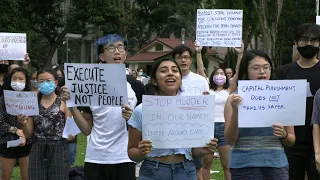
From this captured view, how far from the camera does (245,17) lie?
2950cm

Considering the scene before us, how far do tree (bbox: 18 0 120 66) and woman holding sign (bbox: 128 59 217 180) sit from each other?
85.3 feet

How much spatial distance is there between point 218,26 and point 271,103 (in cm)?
499

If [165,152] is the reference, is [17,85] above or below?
above

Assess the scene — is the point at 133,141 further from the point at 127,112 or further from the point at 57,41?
the point at 57,41

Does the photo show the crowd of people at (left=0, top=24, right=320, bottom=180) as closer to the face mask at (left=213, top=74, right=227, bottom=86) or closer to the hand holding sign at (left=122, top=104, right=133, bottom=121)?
the hand holding sign at (left=122, top=104, right=133, bottom=121)

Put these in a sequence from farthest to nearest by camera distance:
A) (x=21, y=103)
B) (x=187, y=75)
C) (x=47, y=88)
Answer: (x=187, y=75), (x=47, y=88), (x=21, y=103)

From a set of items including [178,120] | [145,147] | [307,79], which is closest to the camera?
[145,147]

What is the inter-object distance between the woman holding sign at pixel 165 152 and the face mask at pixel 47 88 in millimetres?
2475

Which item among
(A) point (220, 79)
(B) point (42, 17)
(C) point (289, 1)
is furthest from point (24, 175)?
(C) point (289, 1)

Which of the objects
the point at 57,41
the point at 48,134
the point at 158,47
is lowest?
the point at 48,134

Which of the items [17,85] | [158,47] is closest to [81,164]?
[17,85]

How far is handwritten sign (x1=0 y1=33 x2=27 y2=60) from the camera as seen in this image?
975 cm

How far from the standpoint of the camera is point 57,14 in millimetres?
34406

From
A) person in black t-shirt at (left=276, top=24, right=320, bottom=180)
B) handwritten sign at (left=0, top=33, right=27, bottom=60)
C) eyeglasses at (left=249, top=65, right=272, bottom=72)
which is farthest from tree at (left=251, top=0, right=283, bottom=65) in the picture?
eyeglasses at (left=249, top=65, right=272, bottom=72)
